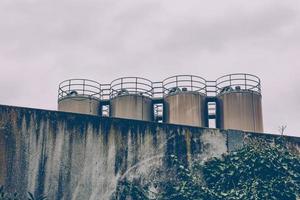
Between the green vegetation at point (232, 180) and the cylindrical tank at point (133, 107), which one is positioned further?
the cylindrical tank at point (133, 107)

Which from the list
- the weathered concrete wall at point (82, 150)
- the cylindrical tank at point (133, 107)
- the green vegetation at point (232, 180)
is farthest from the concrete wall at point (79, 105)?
the green vegetation at point (232, 180)

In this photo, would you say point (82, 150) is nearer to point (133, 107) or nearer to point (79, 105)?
point (133, 107)

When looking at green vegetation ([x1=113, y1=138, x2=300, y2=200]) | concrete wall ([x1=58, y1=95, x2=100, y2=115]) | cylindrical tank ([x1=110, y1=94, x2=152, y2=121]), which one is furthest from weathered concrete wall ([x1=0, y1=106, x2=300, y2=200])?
concrete wall ([x1=58, y1=95, x2=100, y2=115])

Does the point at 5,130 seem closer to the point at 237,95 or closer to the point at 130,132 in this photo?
the point at 130,132

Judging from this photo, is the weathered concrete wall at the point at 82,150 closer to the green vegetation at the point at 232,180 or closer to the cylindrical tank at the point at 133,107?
the green vegetation at the point at 232,180

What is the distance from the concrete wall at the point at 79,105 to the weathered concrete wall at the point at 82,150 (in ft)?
32.8

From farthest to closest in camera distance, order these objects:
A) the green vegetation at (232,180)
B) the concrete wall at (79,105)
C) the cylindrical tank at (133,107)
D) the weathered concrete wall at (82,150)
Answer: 1. the concrete wall at (79,105)
2. the cylindrical tank at (133,107)
3. the green vegetation at (232,180)
4. the weathered concrete wall at (82,150)

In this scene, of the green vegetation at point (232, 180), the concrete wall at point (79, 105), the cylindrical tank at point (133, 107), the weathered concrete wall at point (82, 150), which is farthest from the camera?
the concrete wall at point (79, 105)

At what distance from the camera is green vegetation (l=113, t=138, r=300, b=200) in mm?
16719

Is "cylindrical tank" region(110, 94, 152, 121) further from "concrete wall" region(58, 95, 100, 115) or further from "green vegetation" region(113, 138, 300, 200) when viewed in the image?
"green vegetation" region(113, 138, 300, 200)

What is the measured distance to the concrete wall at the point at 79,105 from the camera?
26.7 metres

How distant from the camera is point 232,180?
1714 cm

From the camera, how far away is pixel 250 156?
687 inches

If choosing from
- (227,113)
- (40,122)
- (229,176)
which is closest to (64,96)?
(227,113)
